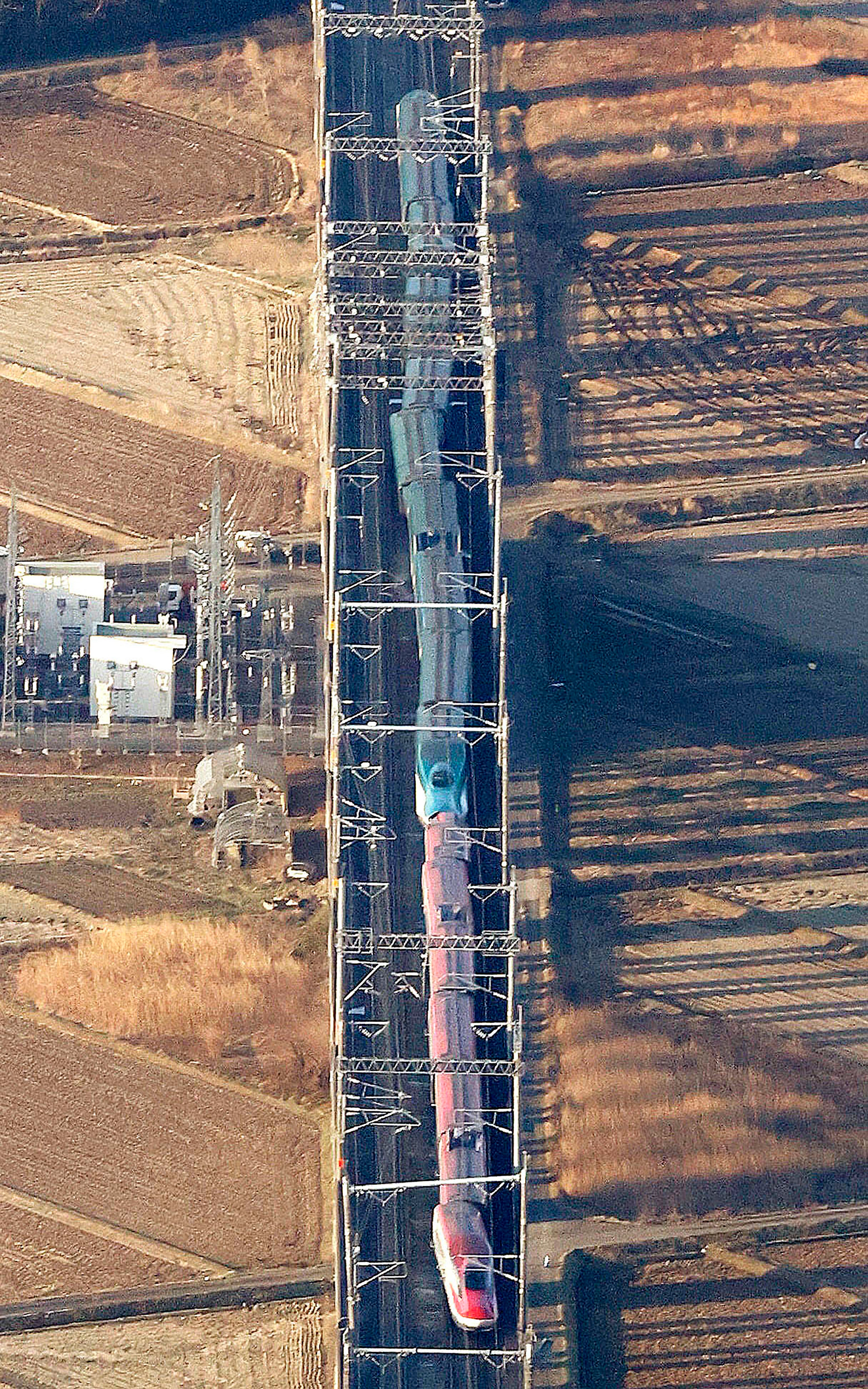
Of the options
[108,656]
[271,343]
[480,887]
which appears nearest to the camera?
[480,887]

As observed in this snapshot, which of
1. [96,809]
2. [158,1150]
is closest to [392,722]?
[96,809]

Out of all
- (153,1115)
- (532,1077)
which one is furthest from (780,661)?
(153,1115)

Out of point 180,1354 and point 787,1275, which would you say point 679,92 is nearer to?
point 787,1275

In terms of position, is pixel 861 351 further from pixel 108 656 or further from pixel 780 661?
pixel 108 656

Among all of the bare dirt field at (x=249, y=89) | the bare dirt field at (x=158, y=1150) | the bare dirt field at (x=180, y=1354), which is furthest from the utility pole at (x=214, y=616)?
the bare dirt field at (x=180, y=1354)

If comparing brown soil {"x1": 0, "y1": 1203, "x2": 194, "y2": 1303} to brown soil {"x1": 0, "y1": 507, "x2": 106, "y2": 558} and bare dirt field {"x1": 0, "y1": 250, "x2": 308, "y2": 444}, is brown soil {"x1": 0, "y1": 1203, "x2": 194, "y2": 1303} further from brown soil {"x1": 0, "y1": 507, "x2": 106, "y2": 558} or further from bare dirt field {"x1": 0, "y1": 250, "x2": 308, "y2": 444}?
bare dirt field {"x1": 0, "y1": 250, "x2": 308, "y2": 444}
